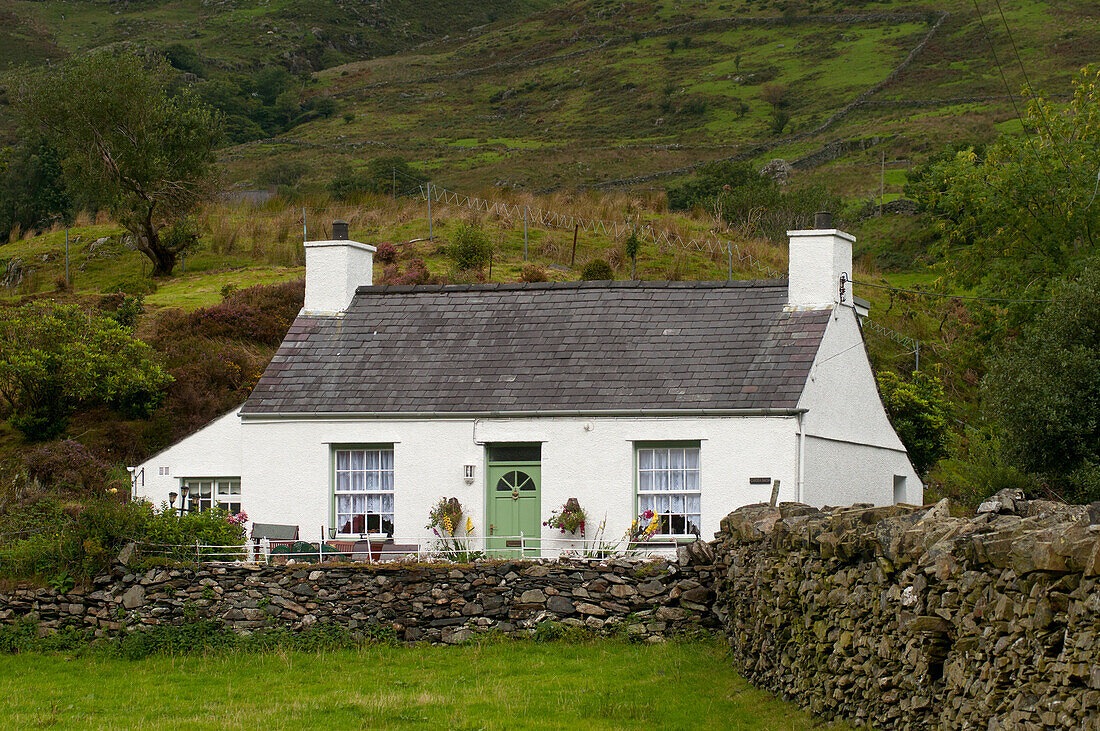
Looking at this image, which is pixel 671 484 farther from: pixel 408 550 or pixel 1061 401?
pixel 1061 401

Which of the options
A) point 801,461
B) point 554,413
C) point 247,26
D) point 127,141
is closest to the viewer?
point 801,461

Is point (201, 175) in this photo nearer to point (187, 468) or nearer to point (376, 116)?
point (187, 468)

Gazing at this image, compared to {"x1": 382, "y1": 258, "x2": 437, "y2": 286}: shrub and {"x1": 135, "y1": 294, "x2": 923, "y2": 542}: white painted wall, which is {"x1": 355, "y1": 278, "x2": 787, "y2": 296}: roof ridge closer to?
{"x1": 135, "y1": 294, "x2": 923, "y2": 542}: white painted wall

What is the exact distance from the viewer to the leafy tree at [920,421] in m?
31.8

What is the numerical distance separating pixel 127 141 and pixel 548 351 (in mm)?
26591

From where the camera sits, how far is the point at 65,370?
28.1 m

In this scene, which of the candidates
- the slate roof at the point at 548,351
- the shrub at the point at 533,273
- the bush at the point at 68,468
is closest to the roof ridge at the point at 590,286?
the slate roof at the point at 548,351

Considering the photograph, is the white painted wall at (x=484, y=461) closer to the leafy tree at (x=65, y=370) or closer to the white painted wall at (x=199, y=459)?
the white painted wall at (x=199, y=459)

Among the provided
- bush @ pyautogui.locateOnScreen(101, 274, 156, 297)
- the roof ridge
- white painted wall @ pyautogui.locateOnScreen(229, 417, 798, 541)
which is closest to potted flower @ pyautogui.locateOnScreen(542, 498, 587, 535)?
white painted wall @ pyautogui.locateOnScreen(229, 417, 798, 541)

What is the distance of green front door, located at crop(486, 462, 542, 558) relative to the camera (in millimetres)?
20531

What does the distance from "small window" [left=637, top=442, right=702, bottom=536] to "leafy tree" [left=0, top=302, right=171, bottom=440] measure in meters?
14.1

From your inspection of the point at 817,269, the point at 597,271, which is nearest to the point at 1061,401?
the point at 817,269

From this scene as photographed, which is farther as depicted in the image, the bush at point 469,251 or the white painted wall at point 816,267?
the bush at point 469,251

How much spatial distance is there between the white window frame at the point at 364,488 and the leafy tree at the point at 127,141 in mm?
24016
